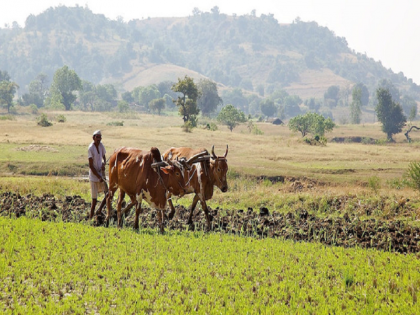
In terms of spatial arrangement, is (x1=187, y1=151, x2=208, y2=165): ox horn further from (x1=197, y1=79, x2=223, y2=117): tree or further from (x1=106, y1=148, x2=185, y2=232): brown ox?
(x1=197, y1=79, x2=223, y2=117): tree

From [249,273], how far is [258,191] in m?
12.3

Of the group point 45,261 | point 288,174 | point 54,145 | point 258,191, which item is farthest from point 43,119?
point 45,261

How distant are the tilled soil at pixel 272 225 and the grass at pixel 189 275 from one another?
1.24 meters

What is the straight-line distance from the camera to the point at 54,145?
41938mm

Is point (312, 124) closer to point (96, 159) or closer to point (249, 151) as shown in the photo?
point (249, 151)

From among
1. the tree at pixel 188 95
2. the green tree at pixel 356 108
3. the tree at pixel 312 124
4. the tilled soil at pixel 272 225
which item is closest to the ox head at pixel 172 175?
the tilled soil at pixel 272 225

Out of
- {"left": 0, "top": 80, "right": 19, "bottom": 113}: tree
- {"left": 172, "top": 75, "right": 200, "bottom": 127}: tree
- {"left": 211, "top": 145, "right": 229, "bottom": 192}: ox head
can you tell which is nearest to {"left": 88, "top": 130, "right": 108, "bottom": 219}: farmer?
{"left": 211, "top": 145, "right": 229, "bottom": 192}: ox head

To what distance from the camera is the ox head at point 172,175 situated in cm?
1323

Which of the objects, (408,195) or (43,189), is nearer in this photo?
(408,195)

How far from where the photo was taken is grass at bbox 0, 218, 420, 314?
26.6 feet

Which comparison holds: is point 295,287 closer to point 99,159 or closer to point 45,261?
point 45,261

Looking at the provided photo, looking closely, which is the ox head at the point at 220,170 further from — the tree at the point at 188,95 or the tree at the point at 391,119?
the tree at the point at 391,119

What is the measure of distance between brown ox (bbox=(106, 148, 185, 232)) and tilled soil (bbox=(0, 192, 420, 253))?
4.05 ft

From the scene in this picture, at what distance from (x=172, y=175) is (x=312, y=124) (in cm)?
7229
